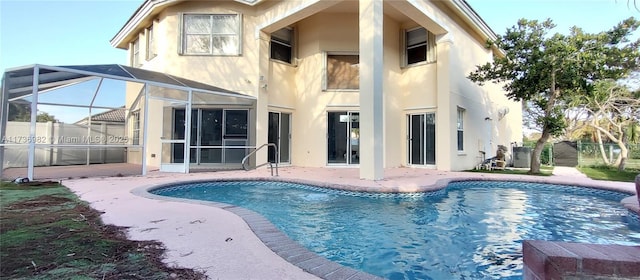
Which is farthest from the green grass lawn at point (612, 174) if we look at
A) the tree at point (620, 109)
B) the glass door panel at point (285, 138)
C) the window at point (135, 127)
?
the window at point (135, 127)

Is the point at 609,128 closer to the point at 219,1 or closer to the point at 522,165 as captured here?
the point at 522,165

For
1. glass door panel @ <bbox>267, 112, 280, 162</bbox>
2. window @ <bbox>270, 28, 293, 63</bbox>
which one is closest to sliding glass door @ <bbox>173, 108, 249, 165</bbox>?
glass door panel @ <bbox>267, 112, 280, 162</bbox>

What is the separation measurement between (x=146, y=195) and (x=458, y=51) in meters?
10.9

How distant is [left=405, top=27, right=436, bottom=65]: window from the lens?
450 inches

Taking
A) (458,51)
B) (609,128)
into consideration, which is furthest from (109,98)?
(609,128)

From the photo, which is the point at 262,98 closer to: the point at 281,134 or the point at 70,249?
the point at 281,134

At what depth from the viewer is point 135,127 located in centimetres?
1128

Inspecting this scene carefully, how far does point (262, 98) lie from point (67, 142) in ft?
21.3

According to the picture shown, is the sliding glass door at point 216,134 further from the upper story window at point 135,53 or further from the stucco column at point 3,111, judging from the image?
the upper story window at point 135,53

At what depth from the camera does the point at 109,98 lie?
11000mm

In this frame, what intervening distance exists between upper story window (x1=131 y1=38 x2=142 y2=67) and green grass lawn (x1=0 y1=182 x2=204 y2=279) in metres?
11.4

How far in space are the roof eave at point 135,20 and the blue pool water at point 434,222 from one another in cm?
723

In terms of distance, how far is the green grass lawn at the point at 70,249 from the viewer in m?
2.09

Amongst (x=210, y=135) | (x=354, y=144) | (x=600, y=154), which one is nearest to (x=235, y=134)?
(x=210, y=135)
